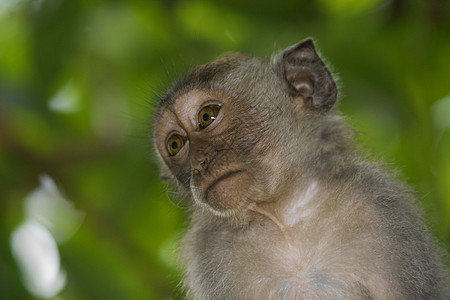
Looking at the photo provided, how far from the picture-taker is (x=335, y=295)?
186 inches

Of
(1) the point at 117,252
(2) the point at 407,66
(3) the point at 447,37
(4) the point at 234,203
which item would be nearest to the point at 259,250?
(4) the point at 234,203

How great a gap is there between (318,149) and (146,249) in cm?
175

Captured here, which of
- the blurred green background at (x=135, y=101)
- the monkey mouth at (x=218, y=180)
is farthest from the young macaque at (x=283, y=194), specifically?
the blurred green background at (x=135, y=101)

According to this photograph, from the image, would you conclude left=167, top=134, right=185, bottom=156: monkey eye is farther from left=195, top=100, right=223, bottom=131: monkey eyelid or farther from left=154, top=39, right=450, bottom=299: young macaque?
left=195, top=100, right=223, bottom=131: monkey eyelid

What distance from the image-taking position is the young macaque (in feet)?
15.7

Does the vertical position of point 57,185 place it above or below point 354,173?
above

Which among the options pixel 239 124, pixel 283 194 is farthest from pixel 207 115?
pixel 283 194

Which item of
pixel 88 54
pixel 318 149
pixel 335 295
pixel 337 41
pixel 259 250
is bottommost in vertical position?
pixel 335 295

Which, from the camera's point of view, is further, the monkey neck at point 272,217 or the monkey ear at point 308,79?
the monkey ear at point 308,79

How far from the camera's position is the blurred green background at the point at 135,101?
556 cm

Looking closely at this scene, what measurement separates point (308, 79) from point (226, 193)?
926 mm

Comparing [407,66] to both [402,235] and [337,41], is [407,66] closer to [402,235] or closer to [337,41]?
[337,41]

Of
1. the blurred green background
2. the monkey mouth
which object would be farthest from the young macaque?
the blurred green background

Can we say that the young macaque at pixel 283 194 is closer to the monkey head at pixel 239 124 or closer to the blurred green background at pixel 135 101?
the monkey head at pixel 239 124
